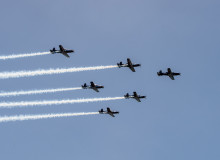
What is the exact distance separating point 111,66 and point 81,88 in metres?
11.9

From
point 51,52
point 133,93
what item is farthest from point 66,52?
point 133,93

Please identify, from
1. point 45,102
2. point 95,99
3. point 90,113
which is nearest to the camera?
point 45,102

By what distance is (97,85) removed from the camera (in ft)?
418

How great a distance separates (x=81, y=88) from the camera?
124 metres

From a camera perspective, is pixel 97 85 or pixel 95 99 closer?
pixel 95 99

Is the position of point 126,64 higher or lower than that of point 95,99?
higher

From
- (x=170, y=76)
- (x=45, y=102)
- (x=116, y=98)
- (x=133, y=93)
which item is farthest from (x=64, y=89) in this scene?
(x=170, y=76)

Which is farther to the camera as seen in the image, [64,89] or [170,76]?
[170,76]

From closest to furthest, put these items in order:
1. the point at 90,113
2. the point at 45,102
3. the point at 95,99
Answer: the point at 45,102
the point at 95,99
the point at 90,113

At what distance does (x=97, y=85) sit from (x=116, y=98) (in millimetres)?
8219

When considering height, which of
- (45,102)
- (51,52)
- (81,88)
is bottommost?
(45,102)

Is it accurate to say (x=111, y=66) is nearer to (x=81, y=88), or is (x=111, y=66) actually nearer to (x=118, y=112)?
(x=81, y=88)

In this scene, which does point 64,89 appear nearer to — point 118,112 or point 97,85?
point 97,85

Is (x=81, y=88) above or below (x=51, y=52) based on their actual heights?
below
